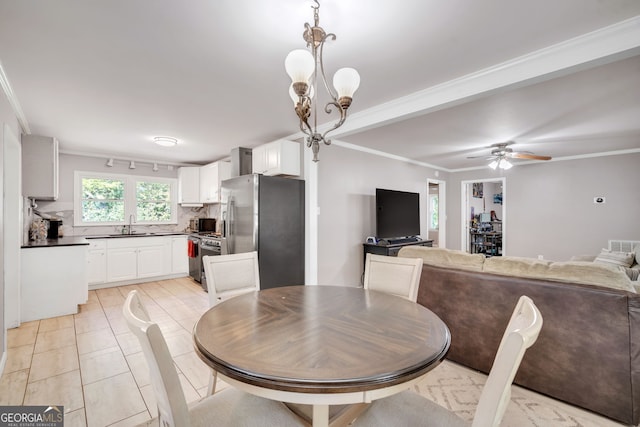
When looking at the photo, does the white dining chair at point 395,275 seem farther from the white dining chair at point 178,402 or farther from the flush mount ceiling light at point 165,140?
the flush mount ceiling light at point 165,140

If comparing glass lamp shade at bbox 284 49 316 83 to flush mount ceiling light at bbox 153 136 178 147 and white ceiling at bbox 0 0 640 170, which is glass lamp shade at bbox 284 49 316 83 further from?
flush mount ceiling light at bbox 153 136 178 147

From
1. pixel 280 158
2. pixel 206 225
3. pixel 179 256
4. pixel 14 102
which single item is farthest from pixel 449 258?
pixel 179 256

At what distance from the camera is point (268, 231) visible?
3602 mm

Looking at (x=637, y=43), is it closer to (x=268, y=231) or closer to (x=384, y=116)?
(x=384, y=116)

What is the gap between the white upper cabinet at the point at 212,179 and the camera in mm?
5270

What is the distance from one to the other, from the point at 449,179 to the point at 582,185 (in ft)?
8.15

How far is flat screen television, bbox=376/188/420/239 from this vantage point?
471 centimetres

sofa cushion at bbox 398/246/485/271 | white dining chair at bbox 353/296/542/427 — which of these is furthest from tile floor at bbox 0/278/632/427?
white dining chair at bbox 353/296/542/427

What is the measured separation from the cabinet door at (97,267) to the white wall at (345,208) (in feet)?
12.0

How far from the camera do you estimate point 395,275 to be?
204 cm

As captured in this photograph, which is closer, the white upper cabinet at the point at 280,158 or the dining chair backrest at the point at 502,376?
the dining chair backrest at the point at 502,376

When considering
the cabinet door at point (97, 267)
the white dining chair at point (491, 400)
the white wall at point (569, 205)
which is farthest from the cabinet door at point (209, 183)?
the white wall at point (569, 205)

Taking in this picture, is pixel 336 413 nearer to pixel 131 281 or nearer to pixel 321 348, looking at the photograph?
pixel 321 348

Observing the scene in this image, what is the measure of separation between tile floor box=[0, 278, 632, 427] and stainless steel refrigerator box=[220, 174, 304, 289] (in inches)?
42.4
